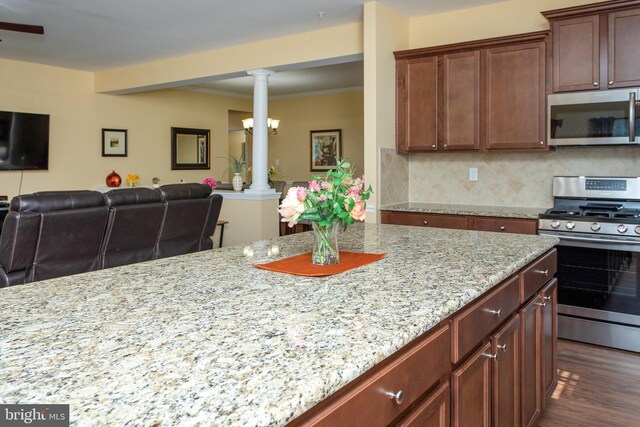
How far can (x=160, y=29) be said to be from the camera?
4832 millimetres

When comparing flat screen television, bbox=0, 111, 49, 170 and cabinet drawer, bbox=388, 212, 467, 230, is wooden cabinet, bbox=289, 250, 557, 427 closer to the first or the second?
cabinet drawer, bbox=388, 212, 467, 230

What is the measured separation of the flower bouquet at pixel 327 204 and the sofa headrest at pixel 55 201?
6.69 feet

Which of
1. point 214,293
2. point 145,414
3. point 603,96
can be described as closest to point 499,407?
point 214,293

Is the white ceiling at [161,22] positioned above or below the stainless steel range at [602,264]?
above

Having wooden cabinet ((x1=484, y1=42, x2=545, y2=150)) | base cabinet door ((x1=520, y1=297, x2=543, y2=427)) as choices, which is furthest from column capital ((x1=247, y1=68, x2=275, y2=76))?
base cabinet door ((x1=520, y1=297, x2=543, y2=427))

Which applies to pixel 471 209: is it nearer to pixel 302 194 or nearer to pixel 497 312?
pixel 497 312

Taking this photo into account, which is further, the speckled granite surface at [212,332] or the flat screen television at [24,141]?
the flat screen television at [24,141]

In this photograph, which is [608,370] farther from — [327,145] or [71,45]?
[327,145]

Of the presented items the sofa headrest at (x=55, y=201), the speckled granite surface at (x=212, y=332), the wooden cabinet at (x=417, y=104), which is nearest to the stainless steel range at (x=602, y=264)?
the wooden cabinet at (x=417, y=104)

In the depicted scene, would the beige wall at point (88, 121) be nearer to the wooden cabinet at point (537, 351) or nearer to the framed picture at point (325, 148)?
the framed picture at point (325, 148)

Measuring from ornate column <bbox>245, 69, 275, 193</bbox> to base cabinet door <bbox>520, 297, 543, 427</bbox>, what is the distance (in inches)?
161

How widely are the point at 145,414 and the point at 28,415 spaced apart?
16 cm

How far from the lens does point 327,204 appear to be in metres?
1.65

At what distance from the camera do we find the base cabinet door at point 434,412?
1.13 metres
